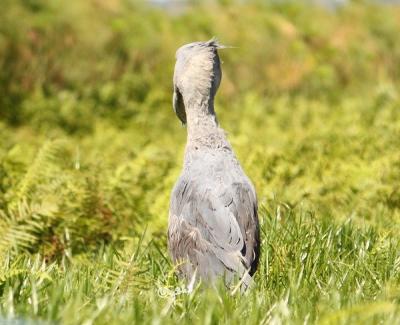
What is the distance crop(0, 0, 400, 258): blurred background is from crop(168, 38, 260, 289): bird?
1.36 m

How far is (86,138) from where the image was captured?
11594mm

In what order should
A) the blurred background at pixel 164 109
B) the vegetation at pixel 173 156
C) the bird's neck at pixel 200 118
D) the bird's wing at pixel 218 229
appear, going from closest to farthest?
1. the vegetation at pixel 173 156
2. the bird's wing at pixel 218 229
3. the bird's neck at pixel 200 118
4. the blurred background at pixel 164 109

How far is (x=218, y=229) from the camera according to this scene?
4.35 metres

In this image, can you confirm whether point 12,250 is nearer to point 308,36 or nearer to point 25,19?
point 25,19

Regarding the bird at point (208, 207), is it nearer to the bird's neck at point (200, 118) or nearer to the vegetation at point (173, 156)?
the bird's neck at point (200, 118)

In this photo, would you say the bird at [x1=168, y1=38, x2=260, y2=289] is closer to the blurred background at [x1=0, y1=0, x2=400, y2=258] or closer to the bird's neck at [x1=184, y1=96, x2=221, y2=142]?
the bird's neck at [x1=184, y1=96, x2=221, y2=142]

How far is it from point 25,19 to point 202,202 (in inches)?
367

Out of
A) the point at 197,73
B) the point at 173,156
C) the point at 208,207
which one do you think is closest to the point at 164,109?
the point at 173,156

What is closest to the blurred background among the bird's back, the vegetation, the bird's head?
the vegetation

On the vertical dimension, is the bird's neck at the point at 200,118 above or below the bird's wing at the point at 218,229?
above

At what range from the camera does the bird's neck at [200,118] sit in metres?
4.63

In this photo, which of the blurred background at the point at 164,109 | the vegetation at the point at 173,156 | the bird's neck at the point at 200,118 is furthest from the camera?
the blurred background at the point at 164,109

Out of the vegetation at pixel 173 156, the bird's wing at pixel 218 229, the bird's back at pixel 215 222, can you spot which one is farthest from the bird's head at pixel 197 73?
the vegetation at pixel 173 156

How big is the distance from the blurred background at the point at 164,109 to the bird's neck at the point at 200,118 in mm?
1424
